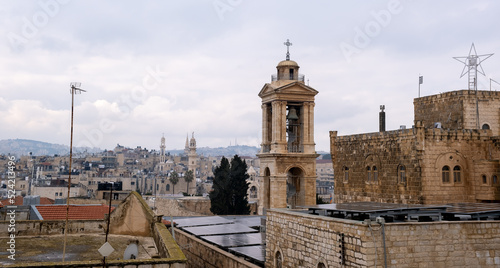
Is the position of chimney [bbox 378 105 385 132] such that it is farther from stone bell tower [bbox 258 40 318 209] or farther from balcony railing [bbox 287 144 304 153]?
balcony railing [bbox 287 144 304 153]

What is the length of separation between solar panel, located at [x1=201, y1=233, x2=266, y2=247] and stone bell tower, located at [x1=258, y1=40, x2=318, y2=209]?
824cm

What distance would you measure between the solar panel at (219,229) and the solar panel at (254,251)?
4237 millimetres

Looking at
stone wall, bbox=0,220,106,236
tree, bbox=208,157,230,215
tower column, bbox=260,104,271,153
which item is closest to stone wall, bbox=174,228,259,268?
stone wall, bbox=0,220,106,236

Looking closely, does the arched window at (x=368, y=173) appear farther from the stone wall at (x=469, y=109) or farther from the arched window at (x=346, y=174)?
the stone wall at (x=469, y=109)

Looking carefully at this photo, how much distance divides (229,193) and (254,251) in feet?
117

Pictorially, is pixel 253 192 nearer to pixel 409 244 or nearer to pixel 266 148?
pixel 266 148

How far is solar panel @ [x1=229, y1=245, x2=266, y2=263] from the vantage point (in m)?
17.7

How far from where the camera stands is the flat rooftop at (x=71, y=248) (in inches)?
447

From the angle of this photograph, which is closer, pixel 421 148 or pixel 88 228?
pixel 88 228

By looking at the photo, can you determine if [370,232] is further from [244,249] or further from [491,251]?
[244,249]

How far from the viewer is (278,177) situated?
31.2 m

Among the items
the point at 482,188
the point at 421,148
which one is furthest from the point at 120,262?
the point at 482,188

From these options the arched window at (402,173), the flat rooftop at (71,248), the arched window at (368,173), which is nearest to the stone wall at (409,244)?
the flat rooftop at (71,248)

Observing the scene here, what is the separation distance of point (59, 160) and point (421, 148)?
15780cm
